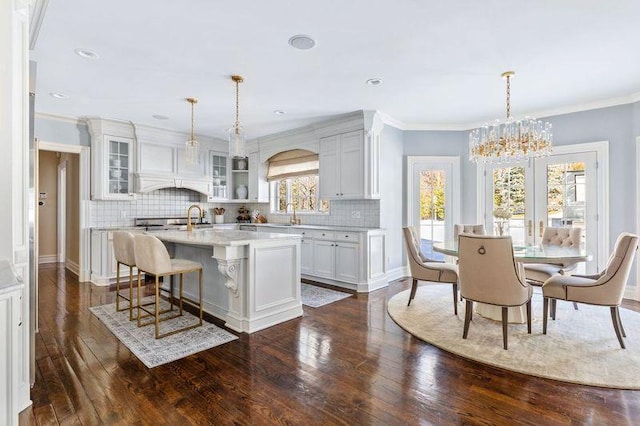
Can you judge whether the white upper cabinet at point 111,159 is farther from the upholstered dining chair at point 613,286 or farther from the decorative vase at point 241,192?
the upholstered dining chair at point 613,286

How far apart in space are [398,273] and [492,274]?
280 centimetres

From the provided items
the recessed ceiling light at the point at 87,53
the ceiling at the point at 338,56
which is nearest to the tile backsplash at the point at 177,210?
the ceiling at the point at 338,56

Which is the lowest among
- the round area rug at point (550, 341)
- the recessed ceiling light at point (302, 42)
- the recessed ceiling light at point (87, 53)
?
the round area rug at point (550, 341)

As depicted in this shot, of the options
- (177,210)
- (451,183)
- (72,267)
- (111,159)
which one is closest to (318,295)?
(451,183)

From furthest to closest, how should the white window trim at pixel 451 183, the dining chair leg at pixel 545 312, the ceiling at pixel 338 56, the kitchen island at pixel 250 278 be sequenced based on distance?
the white window trim at pixel 451 183
the kitchen island at pixel 250 278
the dining chair leg at pixel 545 312
the ceiling at pixel 338 56

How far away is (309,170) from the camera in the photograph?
6.16 metres

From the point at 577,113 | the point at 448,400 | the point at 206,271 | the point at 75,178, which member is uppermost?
the point at 577,113

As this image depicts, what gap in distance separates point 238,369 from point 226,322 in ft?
3.23

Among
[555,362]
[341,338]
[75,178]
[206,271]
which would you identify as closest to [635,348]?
[555,362]

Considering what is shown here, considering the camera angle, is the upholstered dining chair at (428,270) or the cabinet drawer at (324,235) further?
the cabinet drawer at (324,235)

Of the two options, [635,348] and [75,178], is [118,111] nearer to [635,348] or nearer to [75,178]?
[75,178]

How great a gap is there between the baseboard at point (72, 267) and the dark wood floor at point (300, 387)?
10.7ft

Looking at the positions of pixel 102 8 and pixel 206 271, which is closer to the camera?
pixel 102 8

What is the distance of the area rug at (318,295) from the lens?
4.17m
